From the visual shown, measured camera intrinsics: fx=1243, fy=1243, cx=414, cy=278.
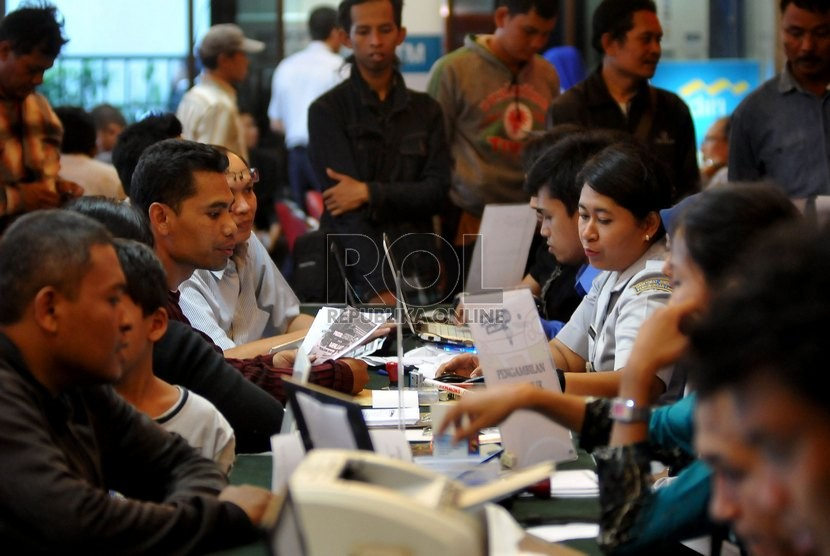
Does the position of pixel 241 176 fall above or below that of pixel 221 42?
below

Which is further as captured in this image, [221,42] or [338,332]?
[221,42]

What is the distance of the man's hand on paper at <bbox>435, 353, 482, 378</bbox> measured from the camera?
10.3 ft

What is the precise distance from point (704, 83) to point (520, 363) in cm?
589

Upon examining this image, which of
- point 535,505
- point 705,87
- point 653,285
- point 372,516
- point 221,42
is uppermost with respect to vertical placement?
point 221,42

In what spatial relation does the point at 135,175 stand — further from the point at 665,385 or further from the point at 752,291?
the point at 752,291

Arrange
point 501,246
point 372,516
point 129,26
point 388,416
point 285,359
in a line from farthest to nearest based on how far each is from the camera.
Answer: point 129,26
point 501,246
point 285,359
point 388,416
point 372,516

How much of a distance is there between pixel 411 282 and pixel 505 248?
430 millimetres

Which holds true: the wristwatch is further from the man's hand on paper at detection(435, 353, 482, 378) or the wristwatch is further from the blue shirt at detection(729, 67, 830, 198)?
the blue shirt at detection(729, 67, 830, 198)

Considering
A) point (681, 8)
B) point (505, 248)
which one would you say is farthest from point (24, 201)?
point (681, 8)

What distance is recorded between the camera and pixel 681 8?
→ 8117 millimetres

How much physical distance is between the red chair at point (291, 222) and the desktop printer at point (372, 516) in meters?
5.33

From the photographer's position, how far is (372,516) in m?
1.20

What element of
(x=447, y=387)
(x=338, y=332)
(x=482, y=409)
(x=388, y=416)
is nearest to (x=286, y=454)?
(x=482, y=409)

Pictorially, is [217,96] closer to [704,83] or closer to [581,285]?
[704,83]
